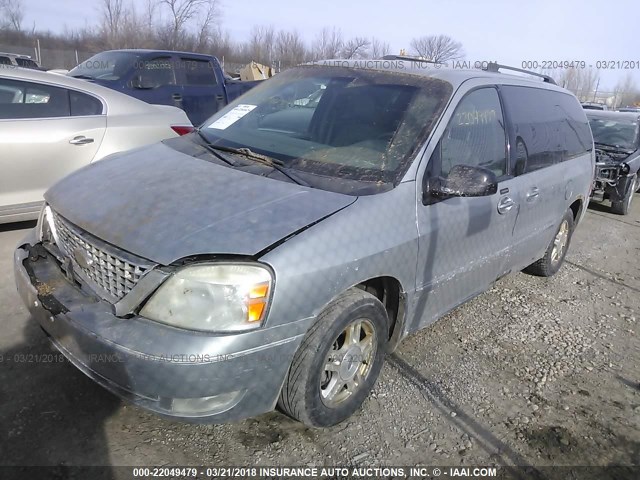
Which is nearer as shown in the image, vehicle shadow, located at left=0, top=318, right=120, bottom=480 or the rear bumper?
the rear bumper

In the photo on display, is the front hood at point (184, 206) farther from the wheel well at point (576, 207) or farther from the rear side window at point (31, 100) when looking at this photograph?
the wheel well at point (576, 207)

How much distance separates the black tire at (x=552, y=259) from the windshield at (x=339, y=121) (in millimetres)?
2445

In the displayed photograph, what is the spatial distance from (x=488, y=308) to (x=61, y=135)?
398 cm

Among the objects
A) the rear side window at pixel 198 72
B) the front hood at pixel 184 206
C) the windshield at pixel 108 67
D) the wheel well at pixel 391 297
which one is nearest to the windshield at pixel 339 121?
the front hood at pixel 184 206

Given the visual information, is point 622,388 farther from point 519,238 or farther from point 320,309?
point 320,309

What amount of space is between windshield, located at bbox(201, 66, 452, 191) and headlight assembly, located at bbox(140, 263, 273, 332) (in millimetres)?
877

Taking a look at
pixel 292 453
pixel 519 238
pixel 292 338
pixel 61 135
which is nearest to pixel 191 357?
pixel 292 338

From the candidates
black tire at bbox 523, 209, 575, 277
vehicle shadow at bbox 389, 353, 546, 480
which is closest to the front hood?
vehicle shadow at bbox 389, 353, 546, 480

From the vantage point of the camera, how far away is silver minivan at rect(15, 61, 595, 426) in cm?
206

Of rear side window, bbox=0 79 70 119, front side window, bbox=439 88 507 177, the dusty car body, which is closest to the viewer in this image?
front side window, bbox=439 88 507 177

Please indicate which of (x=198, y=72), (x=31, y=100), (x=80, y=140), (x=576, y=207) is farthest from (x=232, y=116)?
(x=198, y=72)

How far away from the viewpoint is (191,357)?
1.98 metres

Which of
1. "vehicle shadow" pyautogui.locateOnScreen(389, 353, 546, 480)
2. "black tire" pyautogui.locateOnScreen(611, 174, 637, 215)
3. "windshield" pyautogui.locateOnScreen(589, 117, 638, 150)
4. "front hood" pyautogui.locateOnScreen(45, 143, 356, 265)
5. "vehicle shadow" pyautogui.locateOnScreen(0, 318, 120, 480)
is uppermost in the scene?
"front hood" pyautogui.locateOnScreen(45, 143, 356, 265)

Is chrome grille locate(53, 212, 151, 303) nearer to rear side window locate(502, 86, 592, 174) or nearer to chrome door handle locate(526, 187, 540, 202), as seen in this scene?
rear side window locate(502, 86, 592, 174)
